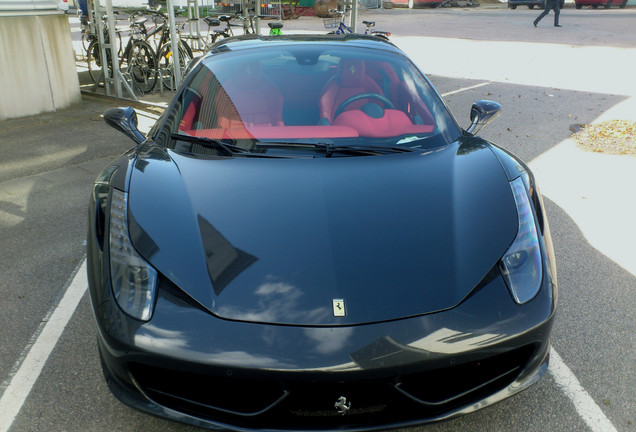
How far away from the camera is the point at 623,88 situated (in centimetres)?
986

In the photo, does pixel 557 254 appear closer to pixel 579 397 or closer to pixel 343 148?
pixel 579 397

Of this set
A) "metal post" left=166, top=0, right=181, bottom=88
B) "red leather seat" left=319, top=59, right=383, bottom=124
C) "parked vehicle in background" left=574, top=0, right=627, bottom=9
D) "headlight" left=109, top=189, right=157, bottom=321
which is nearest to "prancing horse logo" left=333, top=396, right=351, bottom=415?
"headlight" left=109, top=189, right=157, bottom=321

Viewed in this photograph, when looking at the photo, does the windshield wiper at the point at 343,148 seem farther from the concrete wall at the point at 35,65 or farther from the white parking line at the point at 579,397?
the concrete wall at the point at 35,65

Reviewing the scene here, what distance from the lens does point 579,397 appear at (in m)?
2.52

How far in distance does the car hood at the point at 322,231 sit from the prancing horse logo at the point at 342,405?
251 mm

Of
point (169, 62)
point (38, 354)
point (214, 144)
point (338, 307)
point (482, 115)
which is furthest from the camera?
point (169, 62)

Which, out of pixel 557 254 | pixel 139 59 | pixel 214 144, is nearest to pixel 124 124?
pixel 214 144

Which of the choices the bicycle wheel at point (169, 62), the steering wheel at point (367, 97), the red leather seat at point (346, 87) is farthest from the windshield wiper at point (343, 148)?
the bicycle wheel at point (169, 62)

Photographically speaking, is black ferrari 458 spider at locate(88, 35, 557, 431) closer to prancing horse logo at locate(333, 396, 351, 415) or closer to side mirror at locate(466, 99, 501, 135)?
prancing horse logo at locate(333, 396, 351, 415)

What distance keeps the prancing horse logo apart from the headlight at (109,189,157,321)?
0.72m

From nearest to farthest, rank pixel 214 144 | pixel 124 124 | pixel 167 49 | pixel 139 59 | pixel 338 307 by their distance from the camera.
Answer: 1. pixel 338 307
2. pixel 214 144
3. pixel 124 124
4. pixel 139 59
5. pixel 167 49

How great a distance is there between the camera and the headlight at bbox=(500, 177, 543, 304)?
2146mm

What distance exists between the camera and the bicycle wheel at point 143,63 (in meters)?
9.26

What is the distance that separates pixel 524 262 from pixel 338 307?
80 cm
